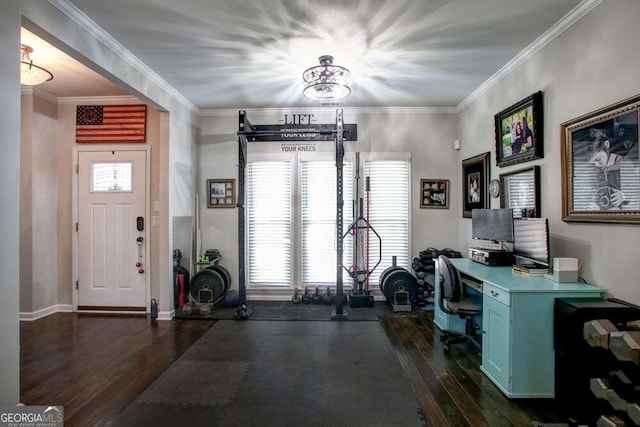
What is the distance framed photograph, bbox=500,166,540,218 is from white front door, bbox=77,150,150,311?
15.1ft

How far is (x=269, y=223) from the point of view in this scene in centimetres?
502

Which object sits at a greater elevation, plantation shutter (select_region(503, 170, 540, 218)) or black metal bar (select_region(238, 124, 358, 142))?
black metal bar (select_region(238, 124, 358, 142))

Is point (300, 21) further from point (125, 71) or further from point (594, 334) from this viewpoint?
point (594, 334)

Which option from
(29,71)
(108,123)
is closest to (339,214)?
(108,123)

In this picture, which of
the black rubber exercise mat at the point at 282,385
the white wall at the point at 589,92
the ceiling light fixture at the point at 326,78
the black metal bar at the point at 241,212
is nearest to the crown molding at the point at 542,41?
the white wall at the point at 589,92

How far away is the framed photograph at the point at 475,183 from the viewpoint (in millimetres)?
4066

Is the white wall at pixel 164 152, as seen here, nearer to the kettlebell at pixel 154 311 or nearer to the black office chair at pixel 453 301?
the kettlebell at pixel 154 311

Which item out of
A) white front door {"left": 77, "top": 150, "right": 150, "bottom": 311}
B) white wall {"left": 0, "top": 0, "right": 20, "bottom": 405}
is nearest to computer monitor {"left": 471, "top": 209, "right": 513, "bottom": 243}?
white wall {"left": 0, "top": 0, "right": 20, "bottom": 405}

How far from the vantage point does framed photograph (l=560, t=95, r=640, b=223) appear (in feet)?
6.83

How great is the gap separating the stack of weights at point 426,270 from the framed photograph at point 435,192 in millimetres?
704

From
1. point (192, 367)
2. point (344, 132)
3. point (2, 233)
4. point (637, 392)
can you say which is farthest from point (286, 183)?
point (637, 392)

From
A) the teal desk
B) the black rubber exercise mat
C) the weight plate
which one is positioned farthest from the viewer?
the weight plate

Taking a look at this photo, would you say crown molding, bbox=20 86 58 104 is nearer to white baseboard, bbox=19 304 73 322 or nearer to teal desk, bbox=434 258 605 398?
white baseboard, bbox=19 304 73 322

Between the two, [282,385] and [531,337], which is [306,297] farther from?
[531,337]
